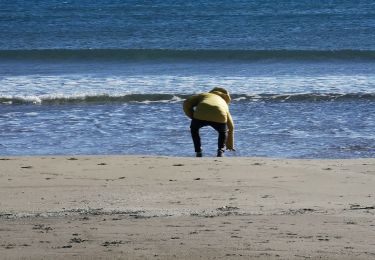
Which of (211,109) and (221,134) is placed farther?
(221,134)

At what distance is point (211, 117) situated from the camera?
462 inches

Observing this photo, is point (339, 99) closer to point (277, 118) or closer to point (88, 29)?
point (277, 118)

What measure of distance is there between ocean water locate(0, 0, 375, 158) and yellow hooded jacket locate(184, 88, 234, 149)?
0.85 meters

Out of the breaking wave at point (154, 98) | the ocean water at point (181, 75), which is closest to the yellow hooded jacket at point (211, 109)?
the ocean water at point (181, 75)

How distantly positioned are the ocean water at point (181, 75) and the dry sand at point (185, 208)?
7.73ft

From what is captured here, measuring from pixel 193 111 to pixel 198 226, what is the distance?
4465 millimetres

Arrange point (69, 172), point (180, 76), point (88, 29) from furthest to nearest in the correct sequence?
point (88, 29)
point (180, 76)
point (69, 172)

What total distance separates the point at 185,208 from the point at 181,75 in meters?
14.2

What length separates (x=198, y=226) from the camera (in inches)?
297

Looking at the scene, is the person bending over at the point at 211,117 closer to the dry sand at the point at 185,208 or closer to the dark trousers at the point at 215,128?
the dark trousers at the point at 215,128

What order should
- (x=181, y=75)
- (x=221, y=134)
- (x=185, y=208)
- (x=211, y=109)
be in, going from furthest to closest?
(x=181, y=75) → (x=221, y=134) → (x=211, y=109) → (x=185, y=208)

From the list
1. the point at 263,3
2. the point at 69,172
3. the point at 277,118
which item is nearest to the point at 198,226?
the point at 69,172

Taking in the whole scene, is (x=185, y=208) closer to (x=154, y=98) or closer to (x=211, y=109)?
(x=211, y=109)

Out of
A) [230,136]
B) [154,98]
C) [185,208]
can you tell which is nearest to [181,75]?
[154,98]
